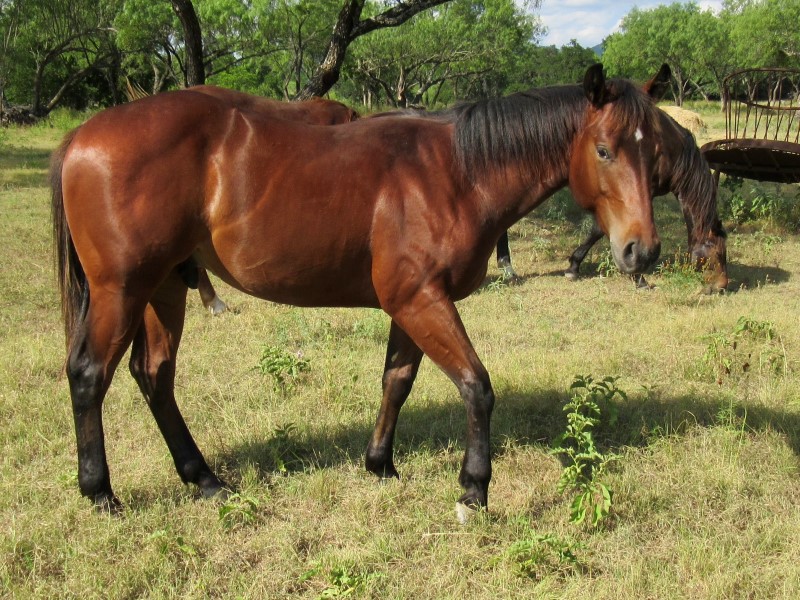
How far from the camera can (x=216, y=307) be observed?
6281 mm

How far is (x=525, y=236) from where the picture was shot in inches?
396

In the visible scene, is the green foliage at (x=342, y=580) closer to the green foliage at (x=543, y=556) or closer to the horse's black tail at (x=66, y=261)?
the green foliage at (x=543, y=556)

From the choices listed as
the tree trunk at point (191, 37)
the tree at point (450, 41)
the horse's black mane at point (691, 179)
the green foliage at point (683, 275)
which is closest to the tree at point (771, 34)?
the tree at point (450, 41)

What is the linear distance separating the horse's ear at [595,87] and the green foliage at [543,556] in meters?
1.86

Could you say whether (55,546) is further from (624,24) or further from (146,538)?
Result: (624,24)

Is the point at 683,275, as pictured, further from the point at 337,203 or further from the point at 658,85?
the point at 337,203


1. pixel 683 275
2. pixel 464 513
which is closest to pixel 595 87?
pixel 464 513

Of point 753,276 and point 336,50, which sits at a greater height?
point 336,50

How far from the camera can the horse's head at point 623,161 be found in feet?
9.31

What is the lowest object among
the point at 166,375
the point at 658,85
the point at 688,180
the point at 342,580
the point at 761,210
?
the point at 761,210

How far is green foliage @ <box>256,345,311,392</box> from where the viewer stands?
451 centimetres

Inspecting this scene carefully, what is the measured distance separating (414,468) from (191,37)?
7057 mm

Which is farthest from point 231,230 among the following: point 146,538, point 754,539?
point 754,539

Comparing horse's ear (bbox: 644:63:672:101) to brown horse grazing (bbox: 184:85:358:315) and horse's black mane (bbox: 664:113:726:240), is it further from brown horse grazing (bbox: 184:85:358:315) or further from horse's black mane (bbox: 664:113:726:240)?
brown horse grazing (bbox: 184:85:358:315)
